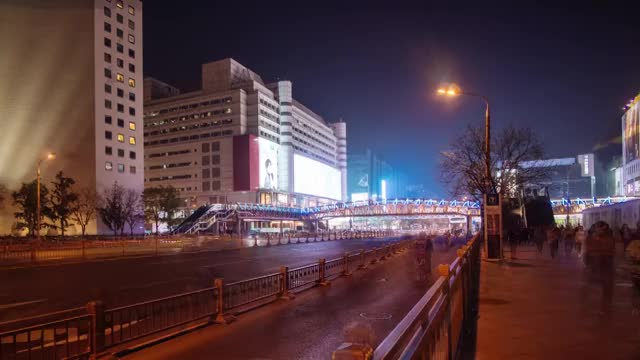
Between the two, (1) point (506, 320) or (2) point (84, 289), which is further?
(2) point (84, 289)

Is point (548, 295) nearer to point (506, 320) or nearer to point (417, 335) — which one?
point (506, 320)

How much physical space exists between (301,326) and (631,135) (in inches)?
4850

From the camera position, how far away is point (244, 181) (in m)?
127

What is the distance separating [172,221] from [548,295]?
84258mm

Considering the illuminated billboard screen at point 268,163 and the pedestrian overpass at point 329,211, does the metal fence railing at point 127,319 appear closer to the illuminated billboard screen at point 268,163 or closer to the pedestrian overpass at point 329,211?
the pedestrian overpass at point 329,211

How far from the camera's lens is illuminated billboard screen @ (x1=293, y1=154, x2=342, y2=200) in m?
150

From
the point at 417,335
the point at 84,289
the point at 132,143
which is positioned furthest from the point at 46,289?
the point at 132,143

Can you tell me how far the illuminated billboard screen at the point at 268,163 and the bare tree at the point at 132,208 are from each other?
51.7 metres

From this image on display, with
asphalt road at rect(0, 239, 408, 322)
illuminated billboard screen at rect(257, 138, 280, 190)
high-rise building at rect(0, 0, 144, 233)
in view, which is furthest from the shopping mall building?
asphalt road at rect(0, 239, 408, 322)

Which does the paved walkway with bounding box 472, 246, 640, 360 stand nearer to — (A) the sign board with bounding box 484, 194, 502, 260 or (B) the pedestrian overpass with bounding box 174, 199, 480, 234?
(A) the sign board with bounding box 484, 194, 502, 260

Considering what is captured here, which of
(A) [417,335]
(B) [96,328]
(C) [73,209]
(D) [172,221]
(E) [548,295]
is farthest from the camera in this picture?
(D) [172,221]

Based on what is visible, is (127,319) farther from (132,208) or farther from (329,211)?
(329,211)

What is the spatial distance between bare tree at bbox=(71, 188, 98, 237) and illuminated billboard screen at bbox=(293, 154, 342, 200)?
77.4 m

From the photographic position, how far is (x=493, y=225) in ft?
78.9
